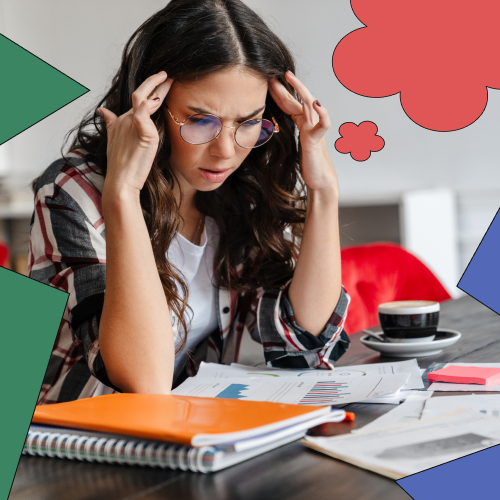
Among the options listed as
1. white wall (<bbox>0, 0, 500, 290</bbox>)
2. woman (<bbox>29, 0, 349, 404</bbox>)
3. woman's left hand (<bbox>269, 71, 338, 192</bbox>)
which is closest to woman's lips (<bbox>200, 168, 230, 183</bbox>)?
woman (<bbox>29, 0, 349, 404</bbox>)

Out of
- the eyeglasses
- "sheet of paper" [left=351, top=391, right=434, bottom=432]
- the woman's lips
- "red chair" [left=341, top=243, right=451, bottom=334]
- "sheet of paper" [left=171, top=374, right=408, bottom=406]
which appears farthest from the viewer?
"red chair" [left=341, top=243, right=451, bottom=334]

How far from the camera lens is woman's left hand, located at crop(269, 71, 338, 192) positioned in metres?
1.19

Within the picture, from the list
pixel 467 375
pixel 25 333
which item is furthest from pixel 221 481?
pixel 467 375

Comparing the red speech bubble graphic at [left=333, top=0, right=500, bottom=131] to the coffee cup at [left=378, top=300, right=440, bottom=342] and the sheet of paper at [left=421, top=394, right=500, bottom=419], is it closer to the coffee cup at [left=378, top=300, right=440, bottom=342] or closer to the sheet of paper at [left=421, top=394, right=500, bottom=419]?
the coffee cup at [left=378, top=300, right=440, bottom=342]

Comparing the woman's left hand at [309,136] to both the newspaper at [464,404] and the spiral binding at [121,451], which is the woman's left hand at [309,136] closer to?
the newspaper at [464,404]

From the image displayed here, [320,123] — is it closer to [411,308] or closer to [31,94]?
[411,308]

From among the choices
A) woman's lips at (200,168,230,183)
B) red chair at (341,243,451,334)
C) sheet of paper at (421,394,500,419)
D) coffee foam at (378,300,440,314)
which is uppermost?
woman's lips at (200,168,230,183)

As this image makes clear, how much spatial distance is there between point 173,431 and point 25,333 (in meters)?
0.26

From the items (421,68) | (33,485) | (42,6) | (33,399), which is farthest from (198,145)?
(42,6)

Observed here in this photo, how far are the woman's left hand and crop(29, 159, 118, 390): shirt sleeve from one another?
0.42 meters

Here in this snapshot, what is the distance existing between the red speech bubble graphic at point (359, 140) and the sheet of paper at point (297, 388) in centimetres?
47

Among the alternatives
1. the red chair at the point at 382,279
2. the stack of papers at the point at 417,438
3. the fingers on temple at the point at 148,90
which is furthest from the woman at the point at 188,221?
the red chair at the point at 382,279

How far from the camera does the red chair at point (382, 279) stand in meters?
1.95

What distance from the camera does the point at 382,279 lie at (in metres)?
1.98
